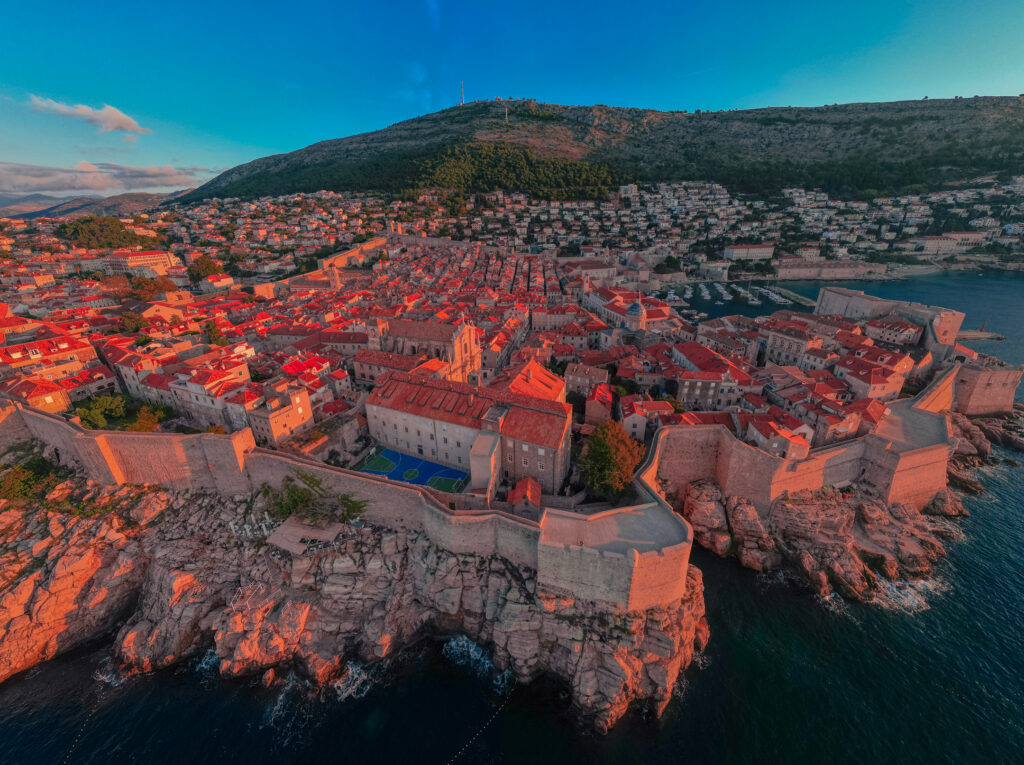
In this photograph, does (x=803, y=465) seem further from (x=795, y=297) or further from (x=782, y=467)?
(x=795, y=297)

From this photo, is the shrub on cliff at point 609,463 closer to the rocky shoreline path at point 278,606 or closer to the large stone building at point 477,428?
the large stone building at point 477,428

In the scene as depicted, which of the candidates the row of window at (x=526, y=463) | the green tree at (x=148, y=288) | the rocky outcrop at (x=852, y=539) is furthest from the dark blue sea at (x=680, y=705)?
the green tree at (x=148, y=288)

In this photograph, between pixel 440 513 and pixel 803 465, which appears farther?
pixel 803 465

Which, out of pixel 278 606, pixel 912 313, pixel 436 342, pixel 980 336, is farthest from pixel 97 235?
pixel 980 336

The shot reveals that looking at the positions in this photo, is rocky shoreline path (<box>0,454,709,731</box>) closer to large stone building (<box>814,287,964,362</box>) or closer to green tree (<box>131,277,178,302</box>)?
green tree (<box>131,277,178,302</box>)

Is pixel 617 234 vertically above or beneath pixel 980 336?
above

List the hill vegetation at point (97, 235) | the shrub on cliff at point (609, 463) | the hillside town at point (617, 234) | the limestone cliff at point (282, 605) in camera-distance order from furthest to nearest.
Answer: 1. the hill vegetation at point (97, 235)
2. the hillside town at point (617, 234)
3. the shrub on cliff at point (609, 463)
4. the limestone cliff at point (282, 605)

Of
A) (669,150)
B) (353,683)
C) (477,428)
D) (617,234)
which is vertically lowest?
(353,683)
